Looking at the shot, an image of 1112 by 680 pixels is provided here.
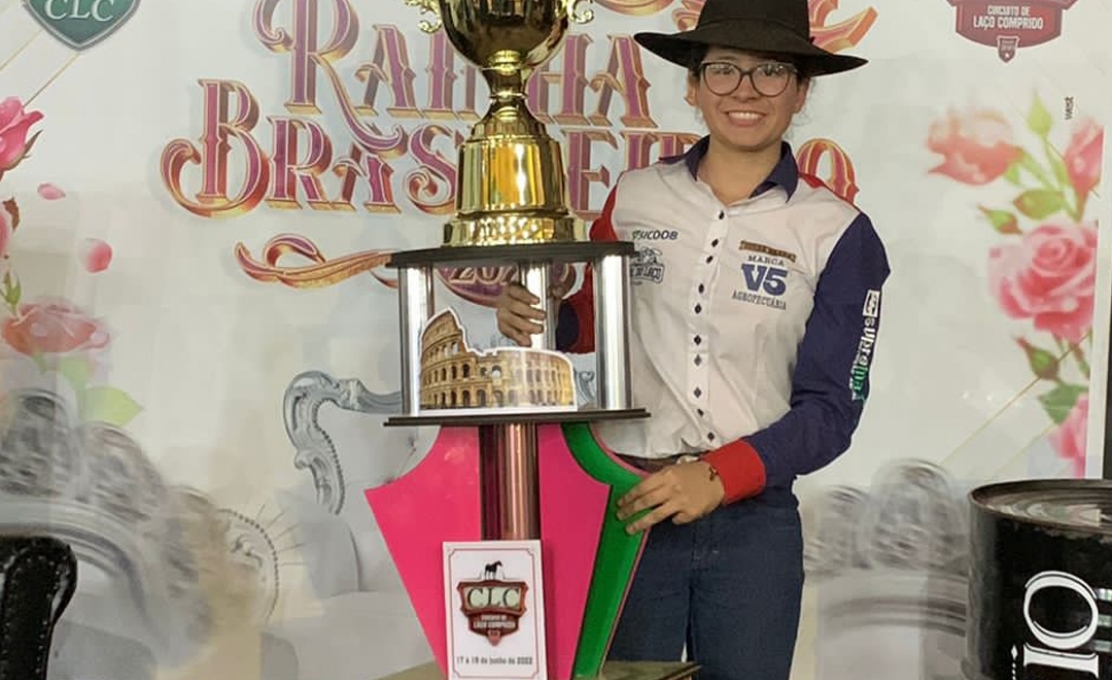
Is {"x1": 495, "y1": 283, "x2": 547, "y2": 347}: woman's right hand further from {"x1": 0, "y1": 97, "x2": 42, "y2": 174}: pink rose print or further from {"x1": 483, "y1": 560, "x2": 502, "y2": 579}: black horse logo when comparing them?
{"x1": 0, "y1": 97, "x2": 42, "y2": 174}: pink rose print

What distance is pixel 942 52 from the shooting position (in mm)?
2148

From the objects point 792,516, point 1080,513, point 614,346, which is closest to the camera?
point 614,346

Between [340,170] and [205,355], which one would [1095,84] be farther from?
[205,355]

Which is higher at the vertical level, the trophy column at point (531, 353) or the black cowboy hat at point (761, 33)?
the black cowboy hat at point (761, 33)

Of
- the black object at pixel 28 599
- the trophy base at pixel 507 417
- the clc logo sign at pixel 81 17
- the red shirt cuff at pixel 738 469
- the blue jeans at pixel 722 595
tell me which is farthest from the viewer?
the clc logo sign at pixel 81 17

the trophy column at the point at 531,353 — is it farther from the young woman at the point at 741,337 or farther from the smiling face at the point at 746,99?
the smiling face at the point at 746,99

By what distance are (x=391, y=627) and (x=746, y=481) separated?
89cm

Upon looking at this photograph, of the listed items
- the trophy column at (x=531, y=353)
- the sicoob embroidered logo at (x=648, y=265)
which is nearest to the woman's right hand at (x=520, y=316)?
the trophy column at (x=531, y=353)

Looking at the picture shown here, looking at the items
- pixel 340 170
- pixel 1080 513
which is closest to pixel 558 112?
pixel 340 170

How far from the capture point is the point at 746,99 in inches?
62.9

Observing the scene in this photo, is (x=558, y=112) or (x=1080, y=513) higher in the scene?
(x=558, y=112)

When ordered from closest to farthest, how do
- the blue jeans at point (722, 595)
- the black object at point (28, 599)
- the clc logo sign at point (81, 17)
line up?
the black object at point (28, 599) → the blue jeans at point (722, 595) → the clc logo sign at point (81, 17)

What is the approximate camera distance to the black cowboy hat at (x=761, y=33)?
1.56 metres

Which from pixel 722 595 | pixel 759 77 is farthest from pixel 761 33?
pixel 722 595
